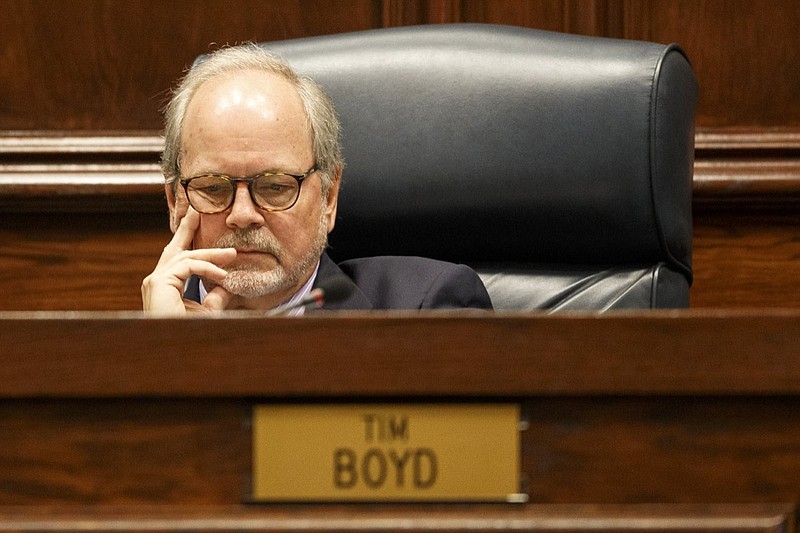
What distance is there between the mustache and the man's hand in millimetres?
43

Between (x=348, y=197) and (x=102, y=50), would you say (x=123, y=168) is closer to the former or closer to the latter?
(x=102, y=50)

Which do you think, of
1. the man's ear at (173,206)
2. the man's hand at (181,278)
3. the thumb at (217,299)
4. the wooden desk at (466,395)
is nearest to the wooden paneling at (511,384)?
the wooden desk at (466,395)

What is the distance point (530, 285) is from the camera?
1.42m

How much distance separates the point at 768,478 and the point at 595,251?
764 millimetres

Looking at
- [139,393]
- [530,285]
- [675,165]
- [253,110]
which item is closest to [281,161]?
[253,110]

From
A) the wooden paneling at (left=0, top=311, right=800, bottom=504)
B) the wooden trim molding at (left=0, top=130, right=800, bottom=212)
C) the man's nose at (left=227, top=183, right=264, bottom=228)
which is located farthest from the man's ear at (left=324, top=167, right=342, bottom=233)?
the wooden paneling at (left=0, top=311, right=800, bottom=504)

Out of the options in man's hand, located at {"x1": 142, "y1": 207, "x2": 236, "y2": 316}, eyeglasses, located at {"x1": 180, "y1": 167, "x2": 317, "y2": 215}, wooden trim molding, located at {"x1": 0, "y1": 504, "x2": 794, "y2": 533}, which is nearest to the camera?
wooden trim molding, located at {"x1": 0, "y1": 504, "x2": 794, "y2": 533}

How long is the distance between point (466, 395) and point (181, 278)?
782 millimetres

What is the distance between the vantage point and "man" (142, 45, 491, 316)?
4.62 ft

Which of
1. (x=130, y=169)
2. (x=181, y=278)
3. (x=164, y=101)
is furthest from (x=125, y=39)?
(x=181, y=278)

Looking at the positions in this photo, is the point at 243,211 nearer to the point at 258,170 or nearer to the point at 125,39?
the point at 258,170

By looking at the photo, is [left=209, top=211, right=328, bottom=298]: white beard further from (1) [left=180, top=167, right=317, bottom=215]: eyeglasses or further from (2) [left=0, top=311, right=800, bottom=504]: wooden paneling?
(2) [left=0, top=311, right=800, bottom=504]: wooden paneling

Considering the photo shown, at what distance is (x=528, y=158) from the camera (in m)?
1.36

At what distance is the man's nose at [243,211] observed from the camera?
1.41m
